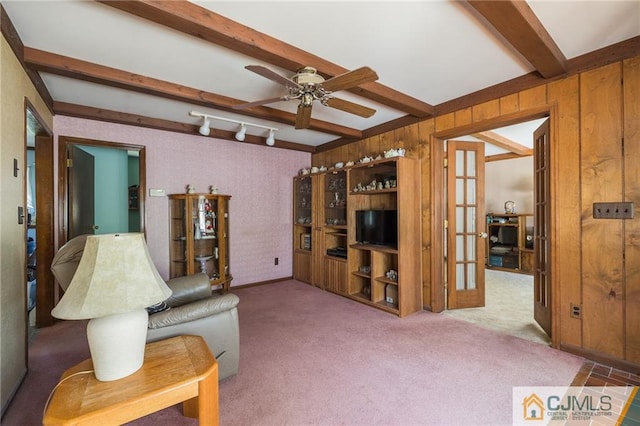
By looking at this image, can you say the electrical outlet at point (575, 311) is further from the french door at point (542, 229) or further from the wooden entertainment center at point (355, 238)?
the wooden entertainment center at point (355, 238)

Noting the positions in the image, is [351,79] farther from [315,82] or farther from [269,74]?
[269,74]

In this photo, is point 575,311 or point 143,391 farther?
point 575,311

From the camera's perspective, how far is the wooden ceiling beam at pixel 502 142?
14.1ft

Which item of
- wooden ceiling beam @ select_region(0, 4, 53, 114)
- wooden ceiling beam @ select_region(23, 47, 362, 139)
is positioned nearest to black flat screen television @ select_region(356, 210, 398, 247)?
wooden ceiling beam @ select_region(23, 47, 362, 139)

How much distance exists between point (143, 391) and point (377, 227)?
2980 millimetres

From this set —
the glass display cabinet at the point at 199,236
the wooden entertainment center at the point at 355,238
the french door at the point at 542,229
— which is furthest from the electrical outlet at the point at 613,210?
the glass display cabinet at the point at 199,236

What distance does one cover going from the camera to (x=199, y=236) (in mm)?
3852

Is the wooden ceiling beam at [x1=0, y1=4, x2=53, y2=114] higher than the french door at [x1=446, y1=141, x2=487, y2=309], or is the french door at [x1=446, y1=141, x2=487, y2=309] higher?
the wooden ceiling beam at [x1=0, y1=4, x2=53, y2=114]

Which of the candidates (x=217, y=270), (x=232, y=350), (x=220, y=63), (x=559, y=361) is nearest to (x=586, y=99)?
(x=559, y=361)

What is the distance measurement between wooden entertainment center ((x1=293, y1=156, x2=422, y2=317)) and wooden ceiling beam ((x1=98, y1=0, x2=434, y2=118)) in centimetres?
162

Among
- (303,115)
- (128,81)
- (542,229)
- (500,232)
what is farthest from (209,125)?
(500,232)

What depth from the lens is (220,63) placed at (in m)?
2.28

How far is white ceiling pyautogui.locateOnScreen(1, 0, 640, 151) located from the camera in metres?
1.69

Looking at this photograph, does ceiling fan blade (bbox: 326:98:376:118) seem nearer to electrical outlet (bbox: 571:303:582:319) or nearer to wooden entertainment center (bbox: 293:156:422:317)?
wooden entertainment center (bbox: 293:156:422:317)
